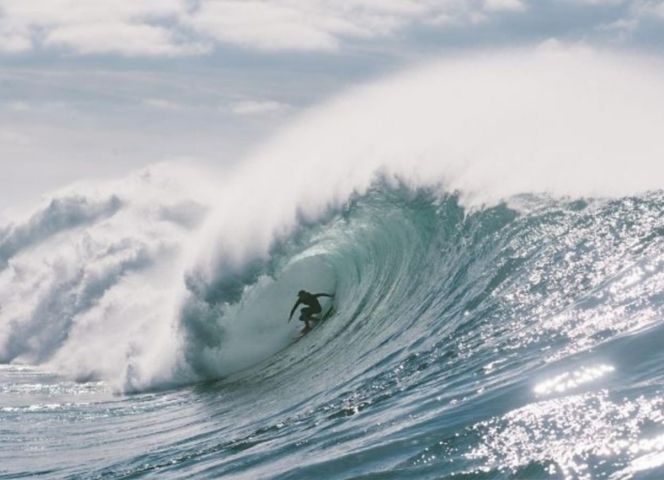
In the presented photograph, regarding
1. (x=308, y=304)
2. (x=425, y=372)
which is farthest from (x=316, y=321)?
(x=425, y=372)

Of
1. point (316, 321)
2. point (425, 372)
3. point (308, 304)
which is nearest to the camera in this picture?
point (425, 372)

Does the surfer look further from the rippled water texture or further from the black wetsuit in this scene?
the rippled water texture

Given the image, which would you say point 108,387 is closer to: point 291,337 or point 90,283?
point 291,337

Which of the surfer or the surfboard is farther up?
the surfer

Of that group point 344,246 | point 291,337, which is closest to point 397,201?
point 344,246

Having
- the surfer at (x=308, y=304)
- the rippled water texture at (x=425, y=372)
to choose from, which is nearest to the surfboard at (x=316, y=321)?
the surfer at (x=308, y=304)

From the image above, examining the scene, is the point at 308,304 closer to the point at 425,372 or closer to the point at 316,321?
the point at 316,321

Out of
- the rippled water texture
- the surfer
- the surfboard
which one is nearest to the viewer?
the rippled water texture

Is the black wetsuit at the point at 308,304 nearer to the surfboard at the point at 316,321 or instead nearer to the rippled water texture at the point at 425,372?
the surfboard at the point at 316,321

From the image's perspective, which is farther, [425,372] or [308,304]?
[308,304]

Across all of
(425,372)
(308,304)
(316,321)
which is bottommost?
(425,372)

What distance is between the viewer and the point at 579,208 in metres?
15.1

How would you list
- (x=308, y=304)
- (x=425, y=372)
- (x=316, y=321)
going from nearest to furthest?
(x=425, y=372), (x=316, y=321), (x=308, y=304)

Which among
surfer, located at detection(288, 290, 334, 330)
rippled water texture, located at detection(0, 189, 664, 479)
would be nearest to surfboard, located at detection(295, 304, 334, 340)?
surfer, located at detection(288, 290, 334, 330)
